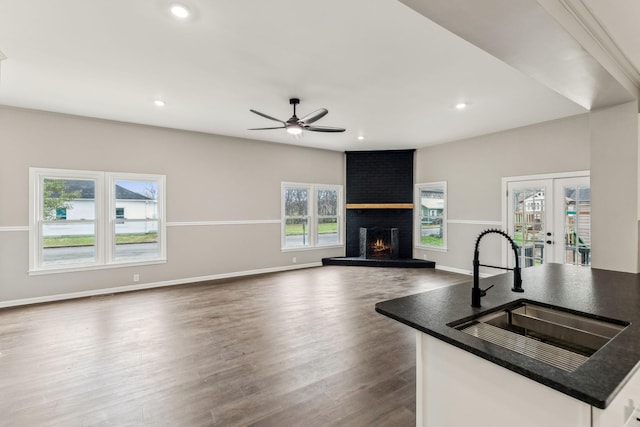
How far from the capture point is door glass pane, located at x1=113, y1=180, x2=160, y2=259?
5.24 metres

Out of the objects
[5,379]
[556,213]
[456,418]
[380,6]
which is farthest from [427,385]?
[556,213]

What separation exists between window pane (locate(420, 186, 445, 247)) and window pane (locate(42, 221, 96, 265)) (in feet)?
22.4

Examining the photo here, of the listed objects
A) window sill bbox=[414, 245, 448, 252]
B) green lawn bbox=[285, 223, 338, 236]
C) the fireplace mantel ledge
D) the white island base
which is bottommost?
window sill bbox=[414, 245, 448, 252]

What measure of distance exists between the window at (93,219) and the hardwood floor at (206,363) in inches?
30.2

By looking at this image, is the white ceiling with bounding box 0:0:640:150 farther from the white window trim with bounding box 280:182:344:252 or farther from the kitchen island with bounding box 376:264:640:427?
the white window trim with bounding box 280:182:344:252

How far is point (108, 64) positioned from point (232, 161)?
3216mm

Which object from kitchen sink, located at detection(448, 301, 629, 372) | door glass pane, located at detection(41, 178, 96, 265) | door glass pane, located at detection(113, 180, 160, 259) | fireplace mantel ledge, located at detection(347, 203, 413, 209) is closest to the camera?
kitchen sink, located at detection(448, 301, 629, 372)

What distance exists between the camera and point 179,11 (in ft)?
7.55

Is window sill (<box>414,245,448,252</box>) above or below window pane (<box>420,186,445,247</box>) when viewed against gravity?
below

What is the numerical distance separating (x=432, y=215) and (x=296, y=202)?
3323 mm

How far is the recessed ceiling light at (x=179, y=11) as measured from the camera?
2.25m

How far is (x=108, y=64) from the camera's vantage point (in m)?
3.15

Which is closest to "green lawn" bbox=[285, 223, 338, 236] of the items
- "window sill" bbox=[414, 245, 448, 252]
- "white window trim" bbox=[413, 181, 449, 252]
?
"white window trim" bbox=[413, 181, 449, 252]

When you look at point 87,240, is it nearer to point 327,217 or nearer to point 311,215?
point 311,215
